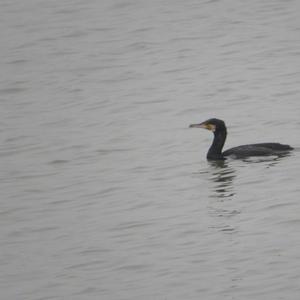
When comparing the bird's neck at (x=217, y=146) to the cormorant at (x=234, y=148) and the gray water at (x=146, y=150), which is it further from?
the gray water at (x=146, y=150)

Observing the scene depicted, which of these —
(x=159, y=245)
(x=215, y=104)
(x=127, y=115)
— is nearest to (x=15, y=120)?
(x=127, y=115)

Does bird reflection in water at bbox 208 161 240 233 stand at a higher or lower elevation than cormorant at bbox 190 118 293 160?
lower

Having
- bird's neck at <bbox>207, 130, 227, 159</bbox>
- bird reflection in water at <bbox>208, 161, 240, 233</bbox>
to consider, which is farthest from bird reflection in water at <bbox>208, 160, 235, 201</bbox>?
bird's neck at <bbox>207, 130, 227, 159</bbox>

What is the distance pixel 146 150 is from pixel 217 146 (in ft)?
6.77

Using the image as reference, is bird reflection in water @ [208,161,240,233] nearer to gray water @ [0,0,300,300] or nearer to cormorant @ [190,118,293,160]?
gray water @ [0,0,300,300]

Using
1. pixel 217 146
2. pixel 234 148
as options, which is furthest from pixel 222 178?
pixel 217 146

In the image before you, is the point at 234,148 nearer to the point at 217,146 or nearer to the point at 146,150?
the point at 217,146

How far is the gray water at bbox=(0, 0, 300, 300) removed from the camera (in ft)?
43.8

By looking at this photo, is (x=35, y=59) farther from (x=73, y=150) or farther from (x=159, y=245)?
(x=159, y=245)

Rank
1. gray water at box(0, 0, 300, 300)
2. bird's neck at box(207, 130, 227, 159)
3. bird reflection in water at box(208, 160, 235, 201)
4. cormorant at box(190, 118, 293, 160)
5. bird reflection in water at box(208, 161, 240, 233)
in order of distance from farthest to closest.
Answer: bird's neck at box(207, 130, 227, 159) < cormorant at box(190, 118, 293, 160) < bird reflection in water at box(208, 160, 235, 201) < bird reflection in water at box(208, 161, 240, 233) < gray water at box(0, 0, 300, 300)

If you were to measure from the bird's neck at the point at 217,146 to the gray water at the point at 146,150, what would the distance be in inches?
8.8

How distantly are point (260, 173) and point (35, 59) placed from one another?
1437 cm

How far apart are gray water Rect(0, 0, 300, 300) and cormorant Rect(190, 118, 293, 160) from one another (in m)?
0.20

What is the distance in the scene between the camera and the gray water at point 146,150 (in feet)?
43.8
